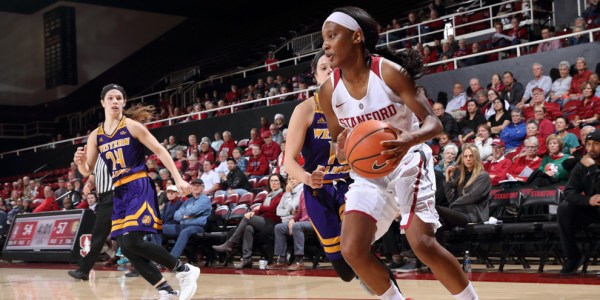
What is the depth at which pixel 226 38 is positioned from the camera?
2652cm

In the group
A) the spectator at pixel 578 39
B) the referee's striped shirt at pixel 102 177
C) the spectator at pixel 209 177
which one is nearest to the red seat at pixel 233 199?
the spectator at pixel 209 177

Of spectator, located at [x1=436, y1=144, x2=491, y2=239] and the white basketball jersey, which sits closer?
the white basketball jersey

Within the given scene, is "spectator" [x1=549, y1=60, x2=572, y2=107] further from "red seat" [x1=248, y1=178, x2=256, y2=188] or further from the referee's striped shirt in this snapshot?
the referee's striped shirt

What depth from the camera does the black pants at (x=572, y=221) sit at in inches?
279

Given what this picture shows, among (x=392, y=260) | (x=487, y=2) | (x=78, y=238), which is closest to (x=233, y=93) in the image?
(x=487, y=2)

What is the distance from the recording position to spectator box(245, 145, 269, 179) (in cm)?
1351

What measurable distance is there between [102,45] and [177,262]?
22.8m

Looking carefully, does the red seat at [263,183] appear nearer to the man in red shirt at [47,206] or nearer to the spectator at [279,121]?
the spectator at [279,121]

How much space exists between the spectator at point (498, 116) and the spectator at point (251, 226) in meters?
3.20

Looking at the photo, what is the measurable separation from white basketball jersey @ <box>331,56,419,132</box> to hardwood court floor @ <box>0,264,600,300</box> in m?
2.38

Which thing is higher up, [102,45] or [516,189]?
[102,45]

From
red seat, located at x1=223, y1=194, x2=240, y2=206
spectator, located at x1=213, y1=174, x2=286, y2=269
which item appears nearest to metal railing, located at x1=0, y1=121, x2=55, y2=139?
red seat, located at x1=223, y1=194, x2=240, y2=206

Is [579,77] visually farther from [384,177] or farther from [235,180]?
[384,177]

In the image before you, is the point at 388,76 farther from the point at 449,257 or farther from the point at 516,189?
the point at 516,189
